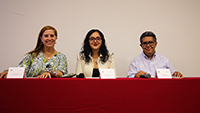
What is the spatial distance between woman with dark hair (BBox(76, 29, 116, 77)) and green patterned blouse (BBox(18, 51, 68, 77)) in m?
0.26

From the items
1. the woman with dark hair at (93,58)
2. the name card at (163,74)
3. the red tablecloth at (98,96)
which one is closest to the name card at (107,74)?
the red tablecloth at (98,96)

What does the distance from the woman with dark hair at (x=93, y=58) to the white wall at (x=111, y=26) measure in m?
0.42

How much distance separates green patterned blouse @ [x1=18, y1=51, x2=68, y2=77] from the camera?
1.68 metres

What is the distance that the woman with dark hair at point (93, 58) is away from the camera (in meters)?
1.93

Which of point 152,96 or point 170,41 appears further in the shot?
point 170,41

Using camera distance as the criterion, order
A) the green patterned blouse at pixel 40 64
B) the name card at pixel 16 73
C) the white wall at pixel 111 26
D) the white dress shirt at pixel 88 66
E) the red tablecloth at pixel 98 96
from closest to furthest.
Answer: the red tablecloth at pixel 98 96
the name card at pixel 16 73
the green patterned blouse at pixel 40 64
the white dress shirt at pixel 88 66
the white wall at pixel 111 26

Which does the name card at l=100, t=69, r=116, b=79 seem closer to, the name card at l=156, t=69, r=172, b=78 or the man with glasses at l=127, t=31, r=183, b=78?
the name card at l=156, t=69, r=172, b=78

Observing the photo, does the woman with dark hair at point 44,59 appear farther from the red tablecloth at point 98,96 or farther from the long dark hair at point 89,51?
the red tablecloth at point 98,96

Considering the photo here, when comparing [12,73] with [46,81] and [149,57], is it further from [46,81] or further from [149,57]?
[149,57]

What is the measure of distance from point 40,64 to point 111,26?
1.31 metres

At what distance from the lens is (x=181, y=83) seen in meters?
0.94

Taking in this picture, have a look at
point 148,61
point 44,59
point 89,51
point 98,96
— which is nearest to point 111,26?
point 89,51

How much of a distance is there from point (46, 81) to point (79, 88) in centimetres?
20

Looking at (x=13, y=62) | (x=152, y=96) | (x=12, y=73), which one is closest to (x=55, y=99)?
(x=12, y=73)
